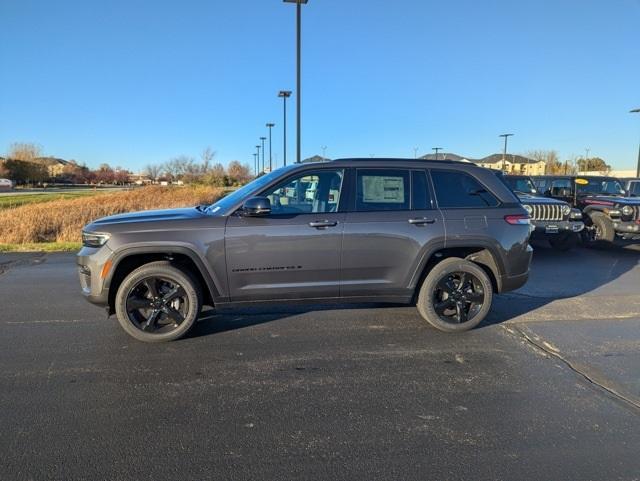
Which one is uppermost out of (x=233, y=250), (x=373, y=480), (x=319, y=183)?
(x=319, y=183)

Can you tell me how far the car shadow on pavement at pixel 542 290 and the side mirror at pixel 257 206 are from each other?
118cm

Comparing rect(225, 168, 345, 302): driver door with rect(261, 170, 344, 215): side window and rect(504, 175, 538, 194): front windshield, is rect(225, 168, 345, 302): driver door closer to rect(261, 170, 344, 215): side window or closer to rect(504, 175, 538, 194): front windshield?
rect(261, 170, 344, 215): side window

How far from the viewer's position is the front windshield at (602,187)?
12875 millimetres

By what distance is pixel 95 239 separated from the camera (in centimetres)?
451

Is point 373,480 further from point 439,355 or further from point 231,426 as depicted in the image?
point 439,355

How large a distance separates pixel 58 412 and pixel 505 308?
5109 mm

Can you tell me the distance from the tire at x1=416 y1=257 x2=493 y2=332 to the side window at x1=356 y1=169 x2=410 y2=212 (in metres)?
0.85

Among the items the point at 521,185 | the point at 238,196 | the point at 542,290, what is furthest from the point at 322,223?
the point at 521,185

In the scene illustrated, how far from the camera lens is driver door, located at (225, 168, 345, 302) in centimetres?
459

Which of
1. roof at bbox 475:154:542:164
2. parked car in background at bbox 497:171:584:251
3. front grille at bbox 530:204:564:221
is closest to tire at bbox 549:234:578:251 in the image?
parked car in background at bbox 497:171:584:251

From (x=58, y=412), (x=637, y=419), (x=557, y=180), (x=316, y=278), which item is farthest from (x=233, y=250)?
(x=557, y=180)

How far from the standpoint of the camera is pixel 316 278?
4.79 metres

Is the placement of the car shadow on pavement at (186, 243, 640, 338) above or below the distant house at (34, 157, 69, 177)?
below

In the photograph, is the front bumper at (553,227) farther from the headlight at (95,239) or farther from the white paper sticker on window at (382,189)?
the headlight at (95,239)
